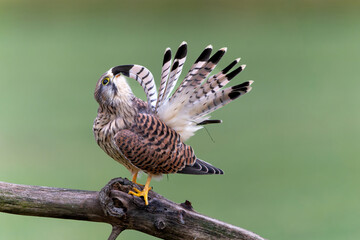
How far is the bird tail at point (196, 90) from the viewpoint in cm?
124

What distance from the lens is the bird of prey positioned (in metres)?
1.25

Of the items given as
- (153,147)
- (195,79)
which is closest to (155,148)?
(153,147)

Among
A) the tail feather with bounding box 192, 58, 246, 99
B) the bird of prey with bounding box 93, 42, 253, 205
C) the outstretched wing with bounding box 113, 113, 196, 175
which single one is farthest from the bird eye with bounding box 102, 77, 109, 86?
the tail feather with bounding box 192, 58, 246, 99

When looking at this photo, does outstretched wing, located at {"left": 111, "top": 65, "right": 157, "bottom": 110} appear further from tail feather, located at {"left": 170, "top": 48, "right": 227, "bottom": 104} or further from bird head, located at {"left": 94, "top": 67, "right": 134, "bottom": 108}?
tail feather, located at {"left": 170, "top": 48, "right": 227, "bottom": 104}

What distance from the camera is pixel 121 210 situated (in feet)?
4.06

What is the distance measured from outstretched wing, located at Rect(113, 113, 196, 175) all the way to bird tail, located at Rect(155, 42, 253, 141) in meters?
0.05

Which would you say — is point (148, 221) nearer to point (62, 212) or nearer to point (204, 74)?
point (62, 212)

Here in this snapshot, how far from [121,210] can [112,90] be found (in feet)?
1.18

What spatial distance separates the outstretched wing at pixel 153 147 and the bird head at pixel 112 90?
78mm

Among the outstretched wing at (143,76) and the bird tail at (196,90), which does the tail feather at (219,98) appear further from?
the outstretched wing at (143,76)

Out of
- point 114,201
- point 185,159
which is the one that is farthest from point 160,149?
point 114,201

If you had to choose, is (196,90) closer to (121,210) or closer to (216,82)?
(216,82)

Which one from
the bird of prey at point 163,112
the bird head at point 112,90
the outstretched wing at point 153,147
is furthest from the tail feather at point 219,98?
the bird head at point 112,90

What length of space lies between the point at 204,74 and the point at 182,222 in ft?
1.43
